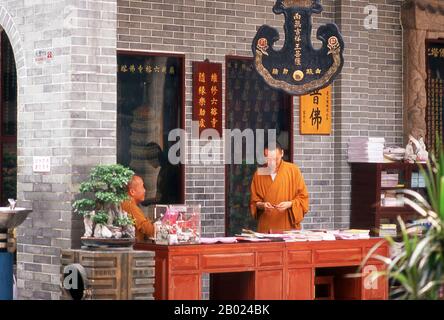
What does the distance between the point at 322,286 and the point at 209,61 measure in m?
2.93

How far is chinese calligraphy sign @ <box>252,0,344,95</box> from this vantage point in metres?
11.9

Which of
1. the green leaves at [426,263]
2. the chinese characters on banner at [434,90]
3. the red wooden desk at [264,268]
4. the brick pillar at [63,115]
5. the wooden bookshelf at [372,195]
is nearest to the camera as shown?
the green leaves at [426,263]

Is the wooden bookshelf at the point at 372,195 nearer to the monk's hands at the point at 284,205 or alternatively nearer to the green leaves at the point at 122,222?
the monk's hands at the point at 284,205

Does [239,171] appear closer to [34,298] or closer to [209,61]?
[209,61]

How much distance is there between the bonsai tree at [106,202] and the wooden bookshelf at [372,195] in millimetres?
4243

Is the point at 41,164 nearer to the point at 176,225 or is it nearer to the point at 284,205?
the point at 176,225

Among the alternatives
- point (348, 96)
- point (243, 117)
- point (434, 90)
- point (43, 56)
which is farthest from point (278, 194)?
point (434, 90)

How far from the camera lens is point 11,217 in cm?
1082

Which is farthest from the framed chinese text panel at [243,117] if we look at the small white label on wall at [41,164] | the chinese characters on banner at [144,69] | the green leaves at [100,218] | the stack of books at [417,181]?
the green leaves at [100,218]

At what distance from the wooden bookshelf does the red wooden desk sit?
1.80 meters

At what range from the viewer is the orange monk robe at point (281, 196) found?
12742 mm

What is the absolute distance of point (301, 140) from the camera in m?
14.3

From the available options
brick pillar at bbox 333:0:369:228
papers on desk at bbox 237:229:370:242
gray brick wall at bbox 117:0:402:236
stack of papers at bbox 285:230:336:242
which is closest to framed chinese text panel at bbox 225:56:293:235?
gray brick wall at bbox 117:0:402:236
